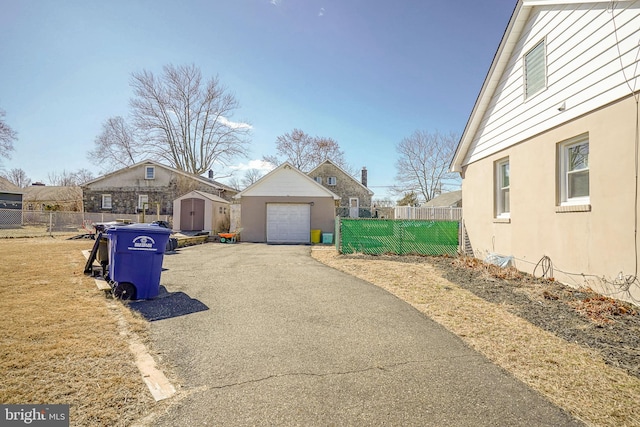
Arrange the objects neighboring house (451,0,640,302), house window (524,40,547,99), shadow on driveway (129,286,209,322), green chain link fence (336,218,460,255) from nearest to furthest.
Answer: shadow on driveway (129,286,209,322), neighboring house (451,0,640,302), house window (524,40,547,99), green chain link fence (336,218,460,255)

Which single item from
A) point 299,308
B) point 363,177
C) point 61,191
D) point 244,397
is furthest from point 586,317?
point 61,191

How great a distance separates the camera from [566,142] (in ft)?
20.6

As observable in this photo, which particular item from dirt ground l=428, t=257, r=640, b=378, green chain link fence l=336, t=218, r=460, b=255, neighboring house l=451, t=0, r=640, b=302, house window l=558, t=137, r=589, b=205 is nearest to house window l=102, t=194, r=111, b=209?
green chain link fence l=336, t=218, r=460, b=255

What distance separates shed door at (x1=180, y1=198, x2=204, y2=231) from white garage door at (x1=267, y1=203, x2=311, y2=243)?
7.01m

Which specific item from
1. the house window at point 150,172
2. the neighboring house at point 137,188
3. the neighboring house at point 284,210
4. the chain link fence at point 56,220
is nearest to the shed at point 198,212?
the chain link fence at point 56,220

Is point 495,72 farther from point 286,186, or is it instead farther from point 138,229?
point 286,186

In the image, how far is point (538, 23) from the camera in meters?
7.18

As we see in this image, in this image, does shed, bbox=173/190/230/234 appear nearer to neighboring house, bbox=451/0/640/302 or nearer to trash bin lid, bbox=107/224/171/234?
trash bin lid, bbox=107/224/171/234

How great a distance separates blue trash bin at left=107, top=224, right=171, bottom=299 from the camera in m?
5.39

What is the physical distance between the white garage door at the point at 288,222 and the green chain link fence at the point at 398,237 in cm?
658

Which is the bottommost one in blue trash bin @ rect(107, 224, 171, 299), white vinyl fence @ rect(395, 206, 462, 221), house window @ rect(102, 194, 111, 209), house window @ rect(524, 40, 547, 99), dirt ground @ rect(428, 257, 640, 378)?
dirt ground @ rect(428, 257, 640, 378)

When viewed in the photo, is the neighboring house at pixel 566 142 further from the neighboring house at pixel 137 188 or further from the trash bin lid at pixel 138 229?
the neighboring house at pixel 137 188

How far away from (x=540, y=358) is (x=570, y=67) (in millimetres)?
5744

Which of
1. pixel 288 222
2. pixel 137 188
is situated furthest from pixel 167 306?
pixel 137 188
